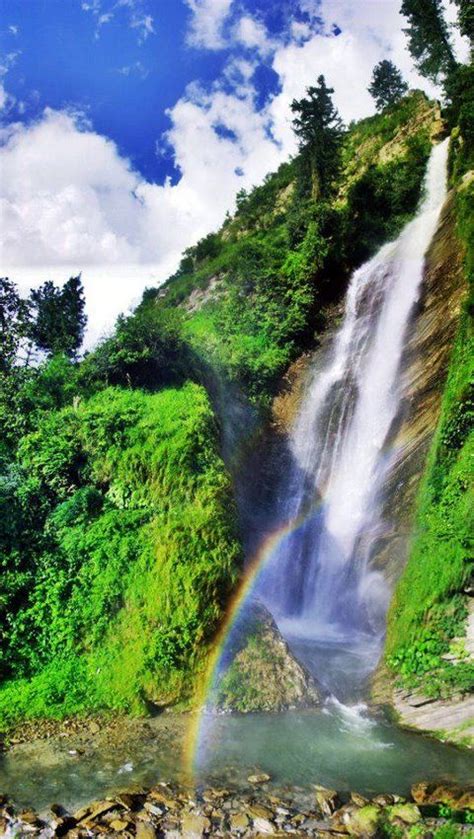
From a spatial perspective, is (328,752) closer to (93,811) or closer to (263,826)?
(263,826)

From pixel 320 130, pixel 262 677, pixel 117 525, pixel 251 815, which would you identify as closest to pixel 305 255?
pixel 320 130

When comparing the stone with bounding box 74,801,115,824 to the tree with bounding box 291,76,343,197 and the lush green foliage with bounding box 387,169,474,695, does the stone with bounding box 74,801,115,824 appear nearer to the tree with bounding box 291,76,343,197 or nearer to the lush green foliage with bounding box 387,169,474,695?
the lush green foliage with bounding box 387,169,474,695

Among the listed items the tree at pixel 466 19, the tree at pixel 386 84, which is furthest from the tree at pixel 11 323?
the tree at pixel 386 84

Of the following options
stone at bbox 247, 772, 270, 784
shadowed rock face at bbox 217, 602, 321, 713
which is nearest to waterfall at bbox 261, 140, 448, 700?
shadowed rock face at bbox 217, 602, 321, 713

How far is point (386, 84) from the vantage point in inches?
2287

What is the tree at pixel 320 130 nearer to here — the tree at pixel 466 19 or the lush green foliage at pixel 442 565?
the tree at pixel 466 19

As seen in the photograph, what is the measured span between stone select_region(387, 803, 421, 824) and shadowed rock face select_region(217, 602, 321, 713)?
4224mm

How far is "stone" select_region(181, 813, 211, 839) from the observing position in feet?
23.0

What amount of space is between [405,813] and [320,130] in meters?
40.3

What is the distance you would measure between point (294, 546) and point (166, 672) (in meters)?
9.04

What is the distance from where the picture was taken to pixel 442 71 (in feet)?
127

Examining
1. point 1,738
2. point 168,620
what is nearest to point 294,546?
point 168,620

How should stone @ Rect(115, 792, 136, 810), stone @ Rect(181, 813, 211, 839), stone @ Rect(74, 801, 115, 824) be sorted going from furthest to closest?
1. stone @ Rect(115, 792, 136, 810)
2. stone @ Rect(74, 801, 115, 824)
3. stone @ Rect(181, 813, 211, 839)

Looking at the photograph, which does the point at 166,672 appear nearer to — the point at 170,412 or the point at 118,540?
the point at 118,540
